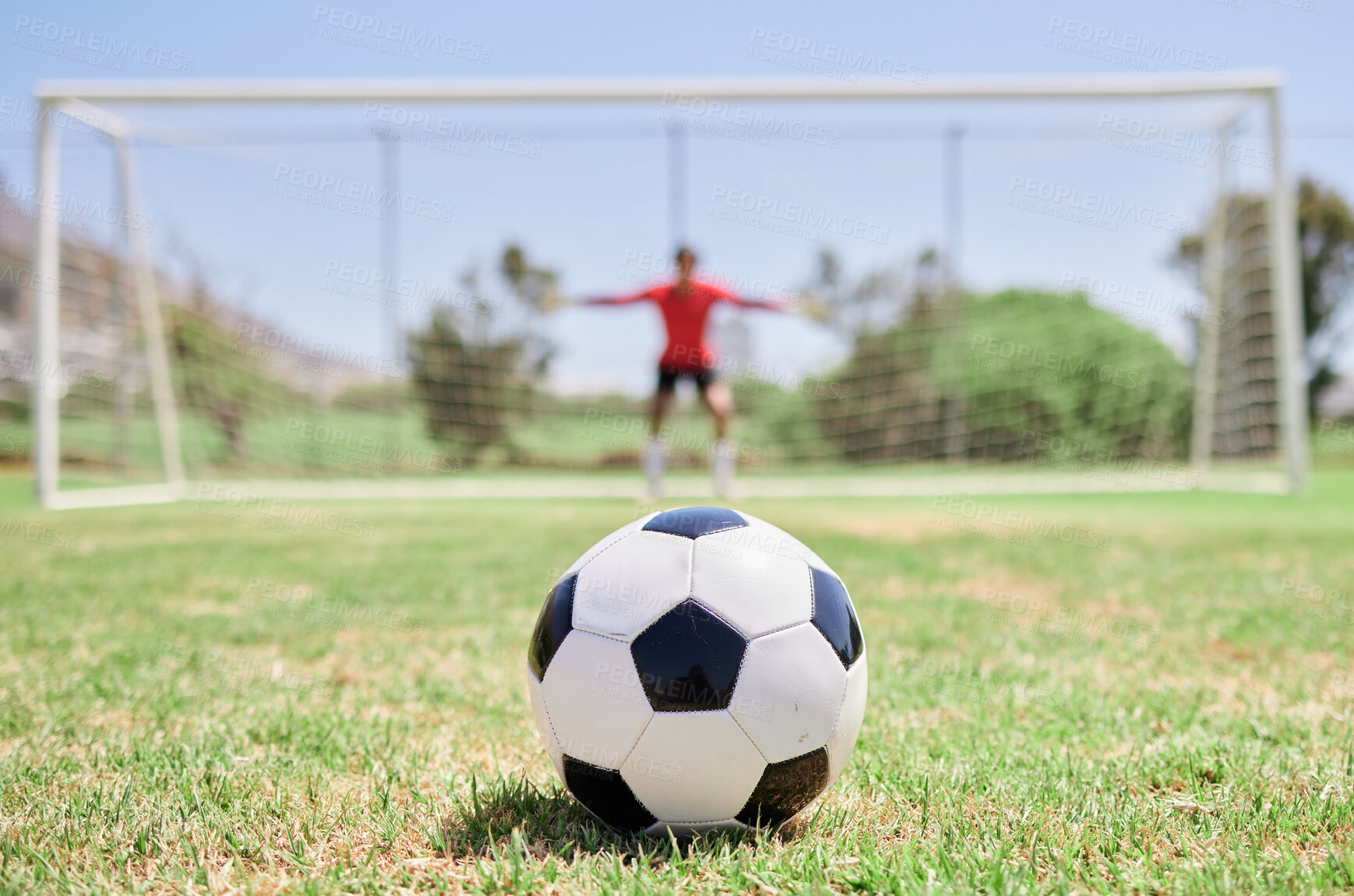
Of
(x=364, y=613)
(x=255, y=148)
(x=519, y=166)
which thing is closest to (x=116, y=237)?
(x=255, y=148)

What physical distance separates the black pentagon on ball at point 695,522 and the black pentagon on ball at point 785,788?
52 cm

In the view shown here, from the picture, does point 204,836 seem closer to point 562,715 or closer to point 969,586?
point 562,715

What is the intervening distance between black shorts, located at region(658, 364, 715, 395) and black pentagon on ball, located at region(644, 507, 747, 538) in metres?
6.16

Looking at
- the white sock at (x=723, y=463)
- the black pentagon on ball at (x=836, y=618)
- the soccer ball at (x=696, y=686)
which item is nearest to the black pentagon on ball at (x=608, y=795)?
the soccer ball at (x=696, y=686)

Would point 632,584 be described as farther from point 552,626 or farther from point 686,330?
point 686,330

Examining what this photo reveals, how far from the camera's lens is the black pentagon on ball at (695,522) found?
196 cm

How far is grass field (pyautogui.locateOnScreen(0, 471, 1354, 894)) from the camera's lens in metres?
1.70

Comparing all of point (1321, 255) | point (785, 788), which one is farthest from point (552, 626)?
point (1321, 255)

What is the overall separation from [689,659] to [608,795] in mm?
346

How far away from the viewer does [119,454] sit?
1256 centimetres

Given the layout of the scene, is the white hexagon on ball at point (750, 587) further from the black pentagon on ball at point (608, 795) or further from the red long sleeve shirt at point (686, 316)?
the red long sleeve shirt at point (686, 316)

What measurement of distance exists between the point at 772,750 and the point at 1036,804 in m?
0.72

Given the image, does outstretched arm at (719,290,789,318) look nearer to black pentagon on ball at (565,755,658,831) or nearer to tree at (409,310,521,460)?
tree at (409,310,521,460)

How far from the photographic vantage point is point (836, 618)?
6.29 feet
